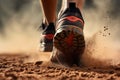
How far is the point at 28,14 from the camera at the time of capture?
5.06 metres

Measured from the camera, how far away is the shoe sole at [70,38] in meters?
1.95

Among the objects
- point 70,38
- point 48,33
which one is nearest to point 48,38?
point 48,33

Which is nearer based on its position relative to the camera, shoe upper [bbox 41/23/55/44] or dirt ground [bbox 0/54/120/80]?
dirt ground [bbox 0/54/120/80]

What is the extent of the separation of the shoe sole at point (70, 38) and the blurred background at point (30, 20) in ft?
6.23

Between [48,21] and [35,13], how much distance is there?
7.54 ft

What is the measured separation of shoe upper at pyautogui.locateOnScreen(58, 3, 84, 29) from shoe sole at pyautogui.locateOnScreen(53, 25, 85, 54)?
5 centimetres

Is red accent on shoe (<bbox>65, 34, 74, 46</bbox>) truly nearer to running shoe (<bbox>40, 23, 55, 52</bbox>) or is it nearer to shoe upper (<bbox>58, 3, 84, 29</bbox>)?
shoe upper (<bbox>58, 3, 84, 29</bbox>)

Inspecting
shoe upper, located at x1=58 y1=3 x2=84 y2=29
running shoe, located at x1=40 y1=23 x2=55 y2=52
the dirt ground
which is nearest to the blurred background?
running shoe, located at x1=40 y1=23 x2=55 y2=52

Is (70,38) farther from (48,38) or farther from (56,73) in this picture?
(48,38)

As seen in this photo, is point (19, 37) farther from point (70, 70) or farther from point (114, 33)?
point (70, 70)

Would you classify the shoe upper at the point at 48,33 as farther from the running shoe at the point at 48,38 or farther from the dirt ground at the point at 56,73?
the dirt ground at the point at 56,73

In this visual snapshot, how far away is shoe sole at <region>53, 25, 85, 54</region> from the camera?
1.95m

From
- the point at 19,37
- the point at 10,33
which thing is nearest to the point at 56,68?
the point at 19,37

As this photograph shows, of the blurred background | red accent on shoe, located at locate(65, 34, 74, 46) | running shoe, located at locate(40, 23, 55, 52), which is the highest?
the blurred background
